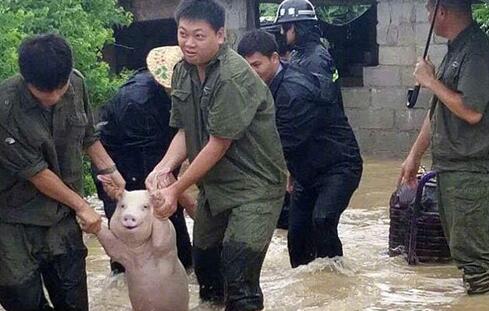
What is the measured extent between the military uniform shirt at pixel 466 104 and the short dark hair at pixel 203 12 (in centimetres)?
154

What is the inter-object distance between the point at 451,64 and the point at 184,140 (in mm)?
1663

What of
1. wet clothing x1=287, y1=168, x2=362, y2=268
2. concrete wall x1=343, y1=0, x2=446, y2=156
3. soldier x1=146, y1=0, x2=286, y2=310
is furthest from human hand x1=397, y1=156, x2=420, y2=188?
concrete wall x1=343, y1=0, x2=446, y2=156

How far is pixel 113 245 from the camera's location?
5.72m

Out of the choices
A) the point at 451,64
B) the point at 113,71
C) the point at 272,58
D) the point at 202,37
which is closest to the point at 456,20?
the point at 451,64

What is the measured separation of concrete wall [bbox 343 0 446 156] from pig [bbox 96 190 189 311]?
348 inches

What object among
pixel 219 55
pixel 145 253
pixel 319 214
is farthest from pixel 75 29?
pixel 145 253

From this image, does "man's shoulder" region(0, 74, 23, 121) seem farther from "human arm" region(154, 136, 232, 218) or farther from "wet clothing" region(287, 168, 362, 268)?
"wet clothing" region(287, 168, 362, 268)

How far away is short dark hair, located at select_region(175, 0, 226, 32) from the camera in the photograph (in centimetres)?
558

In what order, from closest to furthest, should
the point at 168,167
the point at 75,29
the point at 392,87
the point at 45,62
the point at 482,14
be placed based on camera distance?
1. the point at 45,62
2. the point at 168,167
3. the point at 75,29
4. the point at 482,14
5. the point at 392,87

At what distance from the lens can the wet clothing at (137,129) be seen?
23.6 ft

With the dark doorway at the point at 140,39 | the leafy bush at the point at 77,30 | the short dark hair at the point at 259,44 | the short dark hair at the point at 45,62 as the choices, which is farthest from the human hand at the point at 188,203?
the dark doorway at the point at 140,39

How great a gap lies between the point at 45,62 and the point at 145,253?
1179mm

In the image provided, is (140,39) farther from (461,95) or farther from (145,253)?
(145,253)

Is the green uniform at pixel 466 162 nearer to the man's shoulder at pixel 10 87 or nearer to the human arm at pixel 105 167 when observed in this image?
the human arm at pixel 105 167
